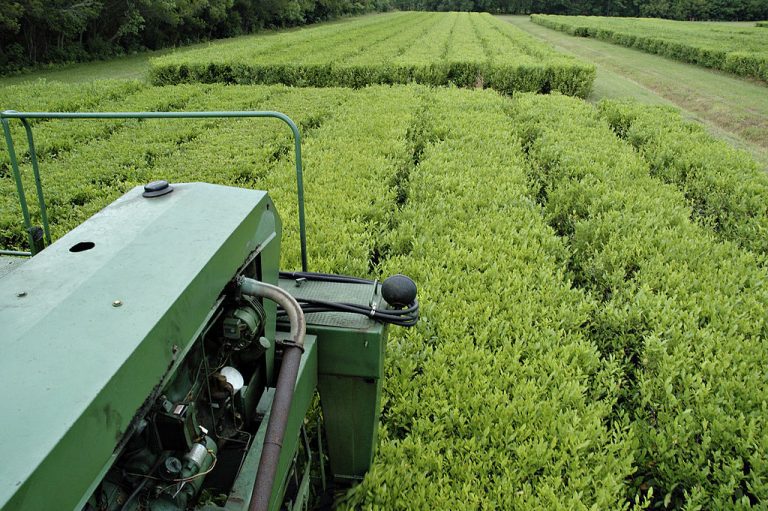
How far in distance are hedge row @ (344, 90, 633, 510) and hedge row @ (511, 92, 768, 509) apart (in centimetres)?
27

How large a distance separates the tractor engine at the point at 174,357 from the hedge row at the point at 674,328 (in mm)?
2016

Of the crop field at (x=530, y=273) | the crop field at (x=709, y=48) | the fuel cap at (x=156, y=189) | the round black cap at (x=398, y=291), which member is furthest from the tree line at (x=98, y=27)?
the crop field at (x=709, y=48)

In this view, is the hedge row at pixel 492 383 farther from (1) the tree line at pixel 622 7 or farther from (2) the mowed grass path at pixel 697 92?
(1) the tree line at pixel 622 7

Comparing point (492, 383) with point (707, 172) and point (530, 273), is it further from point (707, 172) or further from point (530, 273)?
point (707, 172)

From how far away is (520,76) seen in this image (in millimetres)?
16453

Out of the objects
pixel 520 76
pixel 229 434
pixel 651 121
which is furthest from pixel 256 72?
pixel 229 434

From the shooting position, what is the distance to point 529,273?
15.8 feet

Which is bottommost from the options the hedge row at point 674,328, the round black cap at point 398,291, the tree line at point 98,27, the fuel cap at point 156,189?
the hedge row at point 674,328

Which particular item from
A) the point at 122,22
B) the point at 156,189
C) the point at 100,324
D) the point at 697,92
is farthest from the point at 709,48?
the point at 100,324

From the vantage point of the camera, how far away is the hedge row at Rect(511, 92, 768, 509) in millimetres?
3139

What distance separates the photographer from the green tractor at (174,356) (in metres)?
1.15

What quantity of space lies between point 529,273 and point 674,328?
1.26m

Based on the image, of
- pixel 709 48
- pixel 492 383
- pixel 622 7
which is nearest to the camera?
pixel 492 383

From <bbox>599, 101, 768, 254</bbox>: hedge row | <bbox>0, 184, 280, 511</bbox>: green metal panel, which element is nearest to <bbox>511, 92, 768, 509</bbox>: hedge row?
<bbox>599, 101, 768, 254</bbox>: hedge row
